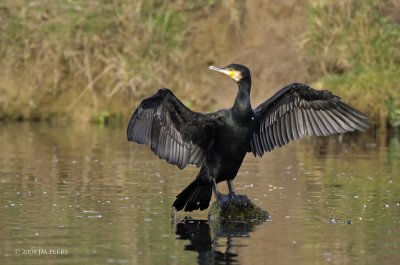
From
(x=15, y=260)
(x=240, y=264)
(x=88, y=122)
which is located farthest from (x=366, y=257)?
(x=88, y=122)

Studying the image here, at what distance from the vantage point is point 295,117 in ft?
40.0

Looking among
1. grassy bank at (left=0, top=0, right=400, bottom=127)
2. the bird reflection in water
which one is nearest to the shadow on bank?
the bird reflection in water

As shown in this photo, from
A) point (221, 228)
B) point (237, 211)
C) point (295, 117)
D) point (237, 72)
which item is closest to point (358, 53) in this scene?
point (295, 117)

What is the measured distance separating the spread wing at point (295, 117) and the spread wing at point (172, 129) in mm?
834

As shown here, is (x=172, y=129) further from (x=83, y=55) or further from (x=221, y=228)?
(x=83, y=55)

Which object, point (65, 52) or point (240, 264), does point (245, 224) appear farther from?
point (65, 52)

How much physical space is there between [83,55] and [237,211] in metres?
13.7

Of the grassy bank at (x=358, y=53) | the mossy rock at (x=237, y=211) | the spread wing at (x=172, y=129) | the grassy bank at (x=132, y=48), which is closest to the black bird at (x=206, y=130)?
the spread wing at (x=172, y=129)

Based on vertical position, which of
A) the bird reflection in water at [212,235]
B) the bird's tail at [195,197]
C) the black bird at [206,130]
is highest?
the black bird at [206,130]

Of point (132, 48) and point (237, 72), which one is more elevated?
point (132, 48)

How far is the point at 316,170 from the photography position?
1539 centimetres

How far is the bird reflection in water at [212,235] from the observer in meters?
9.03

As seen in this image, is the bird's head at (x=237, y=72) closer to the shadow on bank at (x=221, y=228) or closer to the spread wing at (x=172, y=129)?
the spread wing at (x=172, y=129)

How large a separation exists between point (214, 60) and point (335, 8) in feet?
11.4
